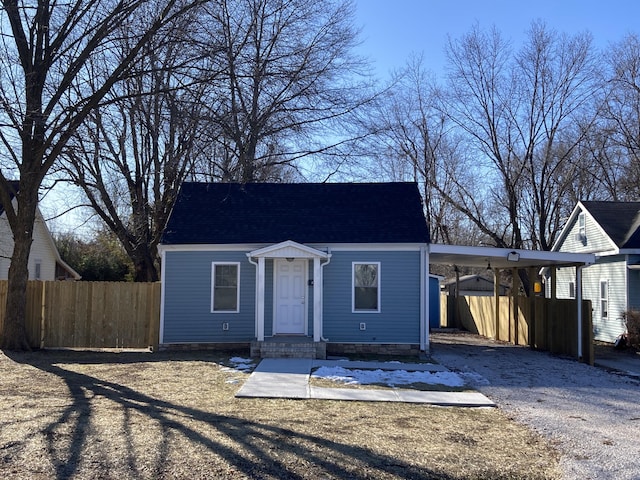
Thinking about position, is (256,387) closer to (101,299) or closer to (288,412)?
(288,412)

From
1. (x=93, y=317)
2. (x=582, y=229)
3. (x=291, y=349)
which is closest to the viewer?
(x=291, y=349)

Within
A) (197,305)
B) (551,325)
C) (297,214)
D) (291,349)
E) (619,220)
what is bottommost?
(291,349)

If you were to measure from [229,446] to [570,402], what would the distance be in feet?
19.1

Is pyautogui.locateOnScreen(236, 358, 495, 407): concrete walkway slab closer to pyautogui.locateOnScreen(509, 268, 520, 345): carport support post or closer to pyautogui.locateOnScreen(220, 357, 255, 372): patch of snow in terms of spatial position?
pyautogui.locateOnScreen(220, 357, 255, 372): patch of snow

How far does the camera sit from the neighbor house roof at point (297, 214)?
15398 millimetres

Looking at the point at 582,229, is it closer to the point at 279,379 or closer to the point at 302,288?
the point at 302,288

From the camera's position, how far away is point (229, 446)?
6227mm

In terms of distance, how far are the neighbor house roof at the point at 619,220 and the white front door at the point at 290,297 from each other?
11004 mm

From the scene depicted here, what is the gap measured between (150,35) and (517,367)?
1065cm

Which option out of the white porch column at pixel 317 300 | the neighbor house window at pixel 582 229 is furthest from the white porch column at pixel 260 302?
the neighbor house window at pixel 582 229

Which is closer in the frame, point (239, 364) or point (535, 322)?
point (239, 364)

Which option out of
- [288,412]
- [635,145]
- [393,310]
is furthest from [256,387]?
[635,145]

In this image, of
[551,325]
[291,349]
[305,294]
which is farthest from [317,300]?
[551,325]

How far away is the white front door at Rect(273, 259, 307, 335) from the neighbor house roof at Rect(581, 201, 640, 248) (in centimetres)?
1100
